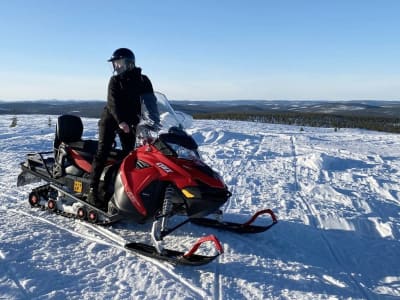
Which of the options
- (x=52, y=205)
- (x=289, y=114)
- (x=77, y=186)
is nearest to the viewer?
(x=77, y=186)

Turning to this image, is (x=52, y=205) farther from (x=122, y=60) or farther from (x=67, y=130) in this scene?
(x=122, y=60)

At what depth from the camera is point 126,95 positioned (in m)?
4.83

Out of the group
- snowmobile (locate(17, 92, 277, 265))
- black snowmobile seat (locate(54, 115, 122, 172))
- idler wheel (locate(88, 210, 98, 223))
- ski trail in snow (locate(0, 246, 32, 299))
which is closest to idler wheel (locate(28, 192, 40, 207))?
snowmobile (locate(17, 92, 277, 265))

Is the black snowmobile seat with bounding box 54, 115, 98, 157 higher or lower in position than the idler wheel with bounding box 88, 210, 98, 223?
higher

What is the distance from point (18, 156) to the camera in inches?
396

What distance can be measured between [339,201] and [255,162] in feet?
11.5

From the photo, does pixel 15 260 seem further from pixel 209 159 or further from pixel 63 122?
pixel 209 159

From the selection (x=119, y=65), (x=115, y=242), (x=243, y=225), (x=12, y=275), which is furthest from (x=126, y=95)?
(x=12, y=275)

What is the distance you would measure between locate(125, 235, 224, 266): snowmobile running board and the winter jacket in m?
1.47

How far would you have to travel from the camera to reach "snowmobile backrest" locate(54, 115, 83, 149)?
5.72 m

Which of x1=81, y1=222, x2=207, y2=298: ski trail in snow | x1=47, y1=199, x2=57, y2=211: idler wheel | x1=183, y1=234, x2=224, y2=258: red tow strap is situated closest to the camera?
x1=81, y1=222, x2=207, y2=298: ski trail in snow

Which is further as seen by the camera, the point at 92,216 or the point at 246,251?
the point at 92,216

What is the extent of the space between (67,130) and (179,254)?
2696 millimetres

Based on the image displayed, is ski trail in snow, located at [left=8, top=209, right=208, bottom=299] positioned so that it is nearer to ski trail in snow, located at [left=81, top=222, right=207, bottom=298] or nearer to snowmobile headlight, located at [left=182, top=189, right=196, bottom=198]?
ski trail in snow, located at [left=81, top=222, right=207, bottom=298]
